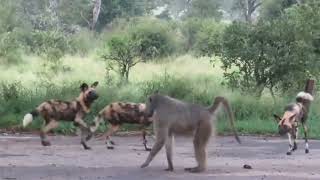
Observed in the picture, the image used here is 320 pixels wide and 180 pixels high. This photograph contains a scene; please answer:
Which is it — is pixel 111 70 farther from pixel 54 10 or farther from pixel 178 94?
pixel 54 10

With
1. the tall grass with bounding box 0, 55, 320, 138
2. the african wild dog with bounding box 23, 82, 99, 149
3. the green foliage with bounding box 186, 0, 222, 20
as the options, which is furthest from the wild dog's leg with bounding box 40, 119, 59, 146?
the green foliage with bounding box 186, 0, 222, 20

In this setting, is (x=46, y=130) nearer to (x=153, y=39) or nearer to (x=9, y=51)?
(x=9, y=51)

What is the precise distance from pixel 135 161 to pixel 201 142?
6.60ft

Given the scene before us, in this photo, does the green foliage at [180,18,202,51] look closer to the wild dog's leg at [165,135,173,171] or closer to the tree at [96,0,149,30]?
the tree at [96,0,149,30]

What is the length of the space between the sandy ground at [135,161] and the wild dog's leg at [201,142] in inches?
8.1

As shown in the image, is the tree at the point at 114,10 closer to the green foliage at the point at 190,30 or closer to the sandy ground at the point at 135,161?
the green foliage at the point at 190,30

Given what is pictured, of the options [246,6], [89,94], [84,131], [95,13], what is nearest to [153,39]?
[95,13]

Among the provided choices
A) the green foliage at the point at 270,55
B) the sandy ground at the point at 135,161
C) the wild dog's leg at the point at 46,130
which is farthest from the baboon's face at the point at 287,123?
the green foliage at the point at 270,55

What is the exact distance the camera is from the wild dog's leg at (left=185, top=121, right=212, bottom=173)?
1129cm

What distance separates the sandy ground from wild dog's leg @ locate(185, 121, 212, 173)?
0.21 m

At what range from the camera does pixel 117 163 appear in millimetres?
12477

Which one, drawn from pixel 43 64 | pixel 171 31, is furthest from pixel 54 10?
pixel 43 64

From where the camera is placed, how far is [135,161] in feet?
42.4

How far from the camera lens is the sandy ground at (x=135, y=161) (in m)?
11.0
